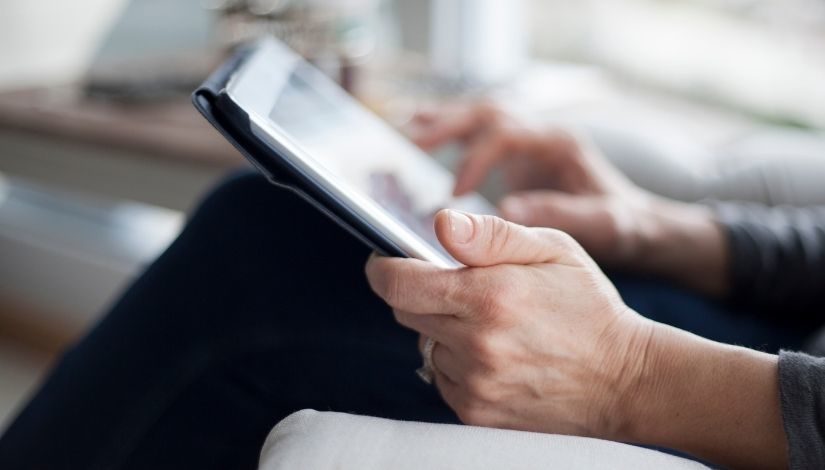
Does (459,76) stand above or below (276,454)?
below

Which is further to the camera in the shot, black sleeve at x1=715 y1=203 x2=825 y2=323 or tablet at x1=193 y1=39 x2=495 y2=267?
black sleeve at x1=715 y1=203 x2=825 y2=323

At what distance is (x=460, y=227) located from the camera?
0.45 metres

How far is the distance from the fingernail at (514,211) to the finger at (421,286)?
1.13 feet

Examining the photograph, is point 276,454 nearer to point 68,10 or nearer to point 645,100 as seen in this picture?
point 68,10

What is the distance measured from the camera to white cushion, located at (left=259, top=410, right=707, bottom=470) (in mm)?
383

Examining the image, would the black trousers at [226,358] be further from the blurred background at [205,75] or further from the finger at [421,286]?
the blurred background at [205,75]

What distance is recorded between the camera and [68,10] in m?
1.73

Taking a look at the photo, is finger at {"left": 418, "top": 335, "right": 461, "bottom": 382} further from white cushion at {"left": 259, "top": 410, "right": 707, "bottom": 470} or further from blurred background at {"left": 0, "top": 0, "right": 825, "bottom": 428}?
blurred background at {"left": 0, "top": 0, "right": 825, "bottom": 428}

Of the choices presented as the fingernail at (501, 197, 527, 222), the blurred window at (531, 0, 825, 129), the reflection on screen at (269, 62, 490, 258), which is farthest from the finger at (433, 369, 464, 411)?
the blurred window at (531, 0, 825, 129)

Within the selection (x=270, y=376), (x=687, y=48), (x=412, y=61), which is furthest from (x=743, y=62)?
(x=270, y=376)

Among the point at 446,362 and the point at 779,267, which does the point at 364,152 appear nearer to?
the point at 446,362

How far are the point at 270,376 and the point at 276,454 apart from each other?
6.7 inches

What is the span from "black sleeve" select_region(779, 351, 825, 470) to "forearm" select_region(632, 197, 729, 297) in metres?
0.34

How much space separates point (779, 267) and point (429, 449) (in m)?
0.52
